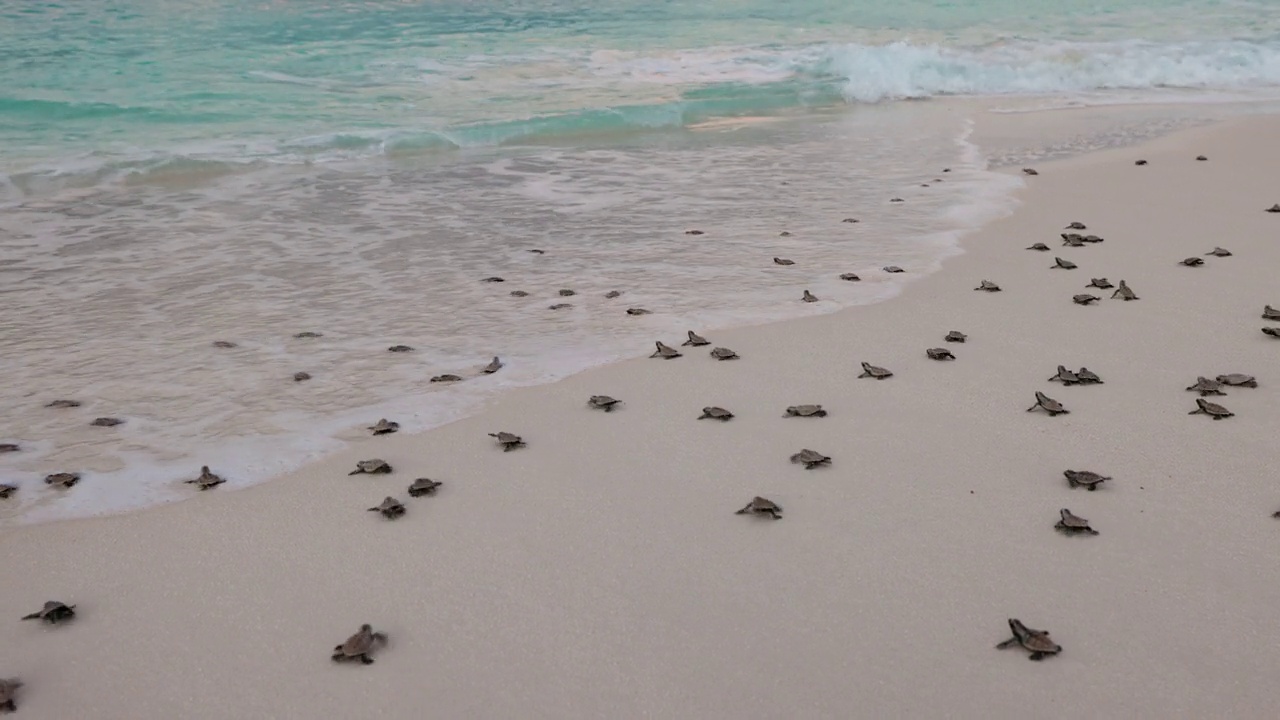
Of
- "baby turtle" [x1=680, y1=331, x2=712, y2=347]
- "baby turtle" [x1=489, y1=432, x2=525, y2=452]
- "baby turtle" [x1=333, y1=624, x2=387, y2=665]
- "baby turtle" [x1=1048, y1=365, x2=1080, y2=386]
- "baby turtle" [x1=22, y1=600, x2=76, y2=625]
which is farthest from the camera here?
"baby turtle" [x1=680, y1=331, x2=712, y2=347]

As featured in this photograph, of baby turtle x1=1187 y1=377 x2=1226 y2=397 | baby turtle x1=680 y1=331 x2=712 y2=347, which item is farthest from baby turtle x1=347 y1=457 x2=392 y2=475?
baby turtle x1=1187 y1=377 x2=1226 y2=397

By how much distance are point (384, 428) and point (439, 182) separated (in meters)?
7.20

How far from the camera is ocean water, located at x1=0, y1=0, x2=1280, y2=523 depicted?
5637 mm

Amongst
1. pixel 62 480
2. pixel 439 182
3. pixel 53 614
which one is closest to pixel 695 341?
pixel 62 480

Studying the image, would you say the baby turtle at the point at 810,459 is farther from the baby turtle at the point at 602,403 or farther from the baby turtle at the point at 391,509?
the baby turtle at the point at 391,509

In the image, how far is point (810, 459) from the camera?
435cm

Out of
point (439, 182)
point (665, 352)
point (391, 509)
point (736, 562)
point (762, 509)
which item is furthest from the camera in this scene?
point (439, 182)

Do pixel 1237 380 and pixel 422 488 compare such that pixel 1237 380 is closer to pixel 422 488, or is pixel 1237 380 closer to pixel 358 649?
pixel 422 488

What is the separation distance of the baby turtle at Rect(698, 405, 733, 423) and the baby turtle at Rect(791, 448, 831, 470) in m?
0.53

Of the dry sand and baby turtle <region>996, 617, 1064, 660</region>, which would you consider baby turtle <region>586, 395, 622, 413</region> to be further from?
baby turtle <region>996, 617, 1064, 660</region>

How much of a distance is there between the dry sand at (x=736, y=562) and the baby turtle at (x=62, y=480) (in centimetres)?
40

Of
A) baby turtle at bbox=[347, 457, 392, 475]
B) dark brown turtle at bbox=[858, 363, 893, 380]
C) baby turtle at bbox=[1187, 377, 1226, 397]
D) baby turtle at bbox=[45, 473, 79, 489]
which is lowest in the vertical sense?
baby turtle at bbox=[45, 473, 79, 489]

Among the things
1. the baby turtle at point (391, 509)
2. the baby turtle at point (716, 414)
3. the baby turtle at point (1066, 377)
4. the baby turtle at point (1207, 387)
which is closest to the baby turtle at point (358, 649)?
the baby turtle at point (391, 509)

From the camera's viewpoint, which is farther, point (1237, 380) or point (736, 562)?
point (1237, 380)
